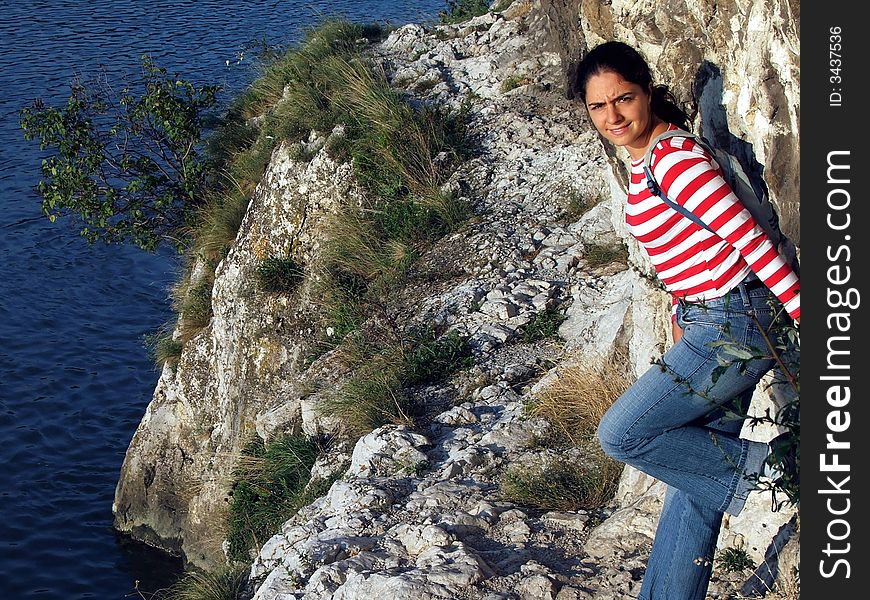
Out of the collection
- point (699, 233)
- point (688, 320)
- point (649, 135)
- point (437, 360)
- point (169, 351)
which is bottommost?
point (169, 351)

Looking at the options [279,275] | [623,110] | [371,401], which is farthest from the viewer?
[279,275]

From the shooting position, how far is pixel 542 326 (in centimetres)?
842

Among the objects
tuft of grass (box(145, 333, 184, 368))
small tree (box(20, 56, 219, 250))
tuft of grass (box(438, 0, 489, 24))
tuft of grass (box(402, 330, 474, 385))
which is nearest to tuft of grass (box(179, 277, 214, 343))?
tuft of grass (box(145, 333, 184, 368))

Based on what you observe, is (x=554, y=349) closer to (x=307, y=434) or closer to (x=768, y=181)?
(x=307, y=434)

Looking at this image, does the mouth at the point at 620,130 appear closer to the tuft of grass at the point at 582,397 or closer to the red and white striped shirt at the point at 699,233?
the red and white striped shirt at the point at 699,233

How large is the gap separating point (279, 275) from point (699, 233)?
849 cm

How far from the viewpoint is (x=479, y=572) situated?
5344mm

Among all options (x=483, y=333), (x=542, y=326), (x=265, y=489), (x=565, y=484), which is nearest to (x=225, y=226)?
(x=265, y=489)

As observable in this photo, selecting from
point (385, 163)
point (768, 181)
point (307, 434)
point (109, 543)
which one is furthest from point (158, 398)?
point (768, 181)

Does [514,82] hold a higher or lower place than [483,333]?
higher

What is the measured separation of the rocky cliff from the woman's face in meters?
0.59

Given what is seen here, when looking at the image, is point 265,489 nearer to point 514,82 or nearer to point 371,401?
point 371,401

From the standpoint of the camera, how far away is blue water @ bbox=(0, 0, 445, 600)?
13.5m

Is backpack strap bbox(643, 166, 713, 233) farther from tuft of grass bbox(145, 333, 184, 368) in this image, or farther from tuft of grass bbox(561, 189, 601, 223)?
tuft of grass bbox(145, 333, 184, 368)
